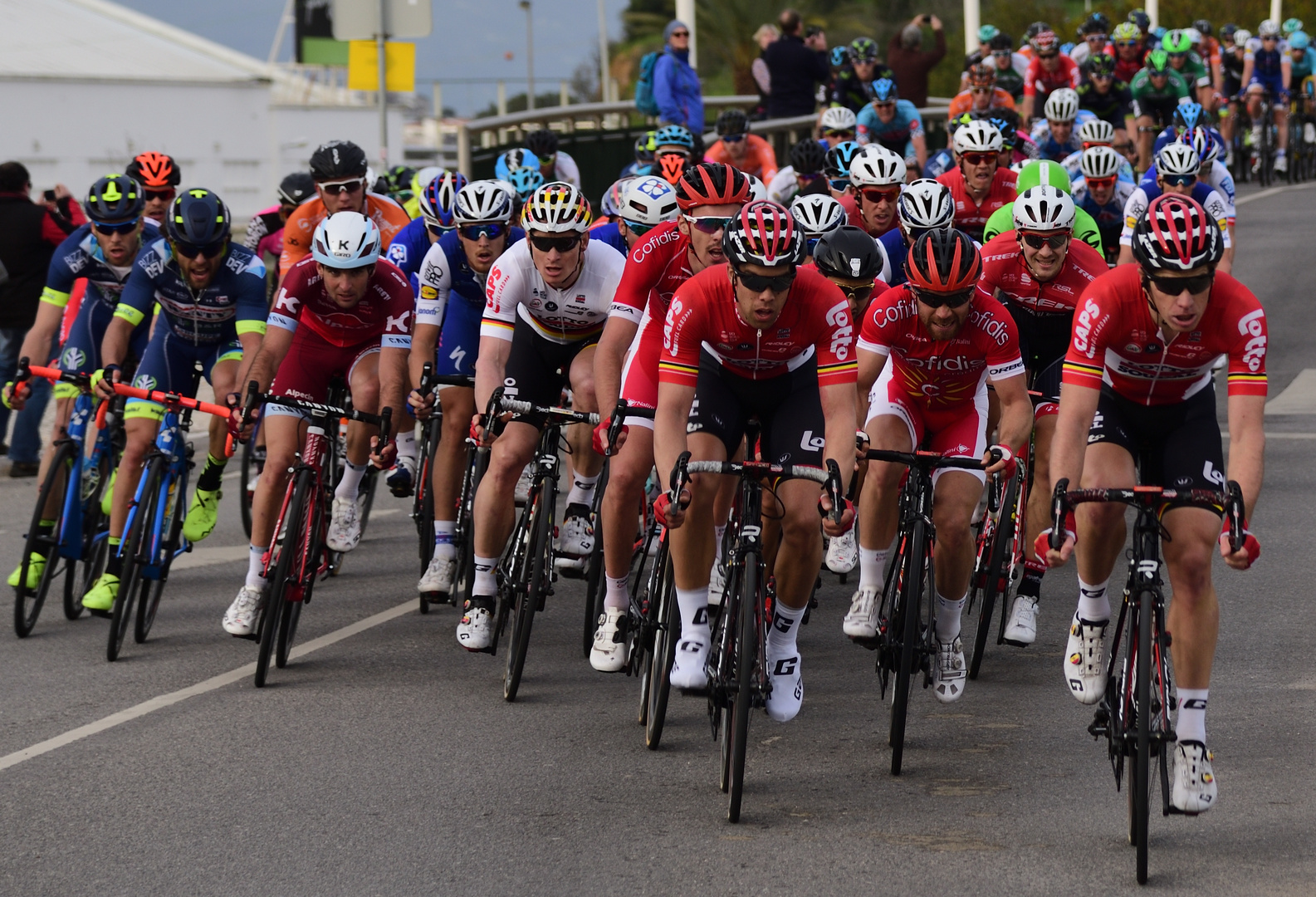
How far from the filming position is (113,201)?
9562mm

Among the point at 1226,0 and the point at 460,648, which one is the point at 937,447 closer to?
the point at 460,648

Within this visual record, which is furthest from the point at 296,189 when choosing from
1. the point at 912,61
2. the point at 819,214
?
the point at 912,61

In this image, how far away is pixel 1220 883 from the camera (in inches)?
204

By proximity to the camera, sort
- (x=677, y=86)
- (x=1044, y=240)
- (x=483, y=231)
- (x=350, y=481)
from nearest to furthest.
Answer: (x=1044, y=240) → (x=483, y=231) → (x=350, y=481) → (x=677, y=86)

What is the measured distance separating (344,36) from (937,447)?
9.37 m

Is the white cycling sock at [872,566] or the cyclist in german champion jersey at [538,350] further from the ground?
the cyclist in german champion jersey at [538,350]

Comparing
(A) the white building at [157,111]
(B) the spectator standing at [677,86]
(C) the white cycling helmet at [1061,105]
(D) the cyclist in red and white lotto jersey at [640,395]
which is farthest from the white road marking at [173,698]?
(A) the white building at [157,111]

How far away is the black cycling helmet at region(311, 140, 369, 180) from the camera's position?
413 inches

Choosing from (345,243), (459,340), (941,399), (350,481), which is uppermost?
(345,243)

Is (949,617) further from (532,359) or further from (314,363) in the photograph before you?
(314,363)

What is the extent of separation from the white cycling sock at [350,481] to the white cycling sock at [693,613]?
11.6 ft

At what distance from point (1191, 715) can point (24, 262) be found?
37.1ft

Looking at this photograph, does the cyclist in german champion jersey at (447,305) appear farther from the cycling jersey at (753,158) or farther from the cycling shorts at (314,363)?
the cycling jersey at (753,158)

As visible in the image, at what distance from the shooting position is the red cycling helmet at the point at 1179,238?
558 centimetres
